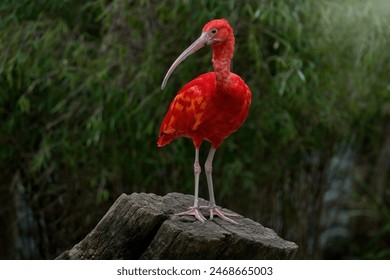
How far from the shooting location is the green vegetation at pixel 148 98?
394 centimetres

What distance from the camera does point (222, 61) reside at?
8.68 ft

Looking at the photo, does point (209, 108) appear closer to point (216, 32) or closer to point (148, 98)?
point (216, 32)

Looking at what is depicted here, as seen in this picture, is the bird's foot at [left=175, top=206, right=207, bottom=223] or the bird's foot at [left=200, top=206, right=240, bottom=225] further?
the bird's foot at [left=200, top=206, right=240, bottom=225]

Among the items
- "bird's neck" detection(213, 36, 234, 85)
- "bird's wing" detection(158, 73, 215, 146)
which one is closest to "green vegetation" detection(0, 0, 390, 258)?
"bird's wing" detection(158, 73, 215, 146)

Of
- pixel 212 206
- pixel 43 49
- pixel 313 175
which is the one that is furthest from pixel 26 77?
pixel 313 175

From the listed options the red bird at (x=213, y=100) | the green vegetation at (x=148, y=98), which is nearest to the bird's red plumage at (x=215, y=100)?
the red bird at (x=213, y=100)

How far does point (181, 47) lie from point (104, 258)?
1586 mm

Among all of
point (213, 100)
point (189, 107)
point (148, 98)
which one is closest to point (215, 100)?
point (213, 100)

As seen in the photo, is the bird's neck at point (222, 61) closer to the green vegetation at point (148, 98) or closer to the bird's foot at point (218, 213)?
the bird's foot at point (218, 213)

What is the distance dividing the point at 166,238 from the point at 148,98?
1421 millimetres

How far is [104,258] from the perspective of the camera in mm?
2752

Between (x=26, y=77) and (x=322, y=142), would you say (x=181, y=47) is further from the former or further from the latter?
(x=322, y=142)

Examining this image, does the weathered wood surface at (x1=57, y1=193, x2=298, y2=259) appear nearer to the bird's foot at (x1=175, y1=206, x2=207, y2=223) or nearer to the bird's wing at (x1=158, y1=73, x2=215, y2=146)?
the bird's foot at (x1=175, y1=206, x2=207, y2=223)

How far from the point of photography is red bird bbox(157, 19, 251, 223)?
265 cm
